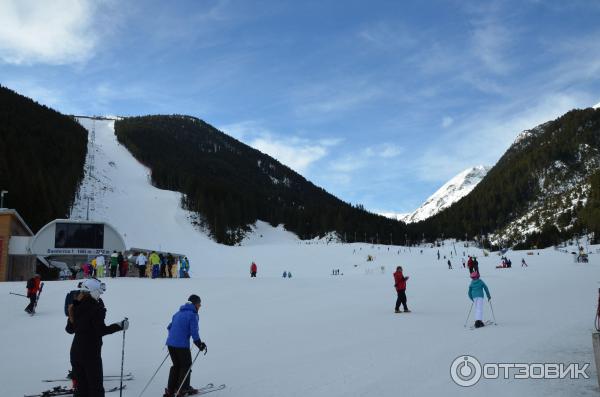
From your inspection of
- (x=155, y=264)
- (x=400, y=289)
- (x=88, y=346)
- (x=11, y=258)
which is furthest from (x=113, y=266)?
(x=88, y=346)

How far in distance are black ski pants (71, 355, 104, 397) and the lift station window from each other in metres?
27.3

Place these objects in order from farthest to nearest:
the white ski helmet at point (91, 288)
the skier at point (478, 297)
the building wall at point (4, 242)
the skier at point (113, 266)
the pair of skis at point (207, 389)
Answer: the building wall at point (4, 242)
the skier at point (113, 266)
the skier at point (478, 297)
the pair of skis at point (207, 389)
the white ski helmet at point (91, 288)

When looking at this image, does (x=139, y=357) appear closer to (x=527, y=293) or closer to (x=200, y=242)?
(x=527, y=293)

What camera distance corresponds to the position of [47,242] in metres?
30.0

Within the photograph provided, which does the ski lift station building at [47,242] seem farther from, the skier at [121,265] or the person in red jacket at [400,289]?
the person in red jacket at [400,289]

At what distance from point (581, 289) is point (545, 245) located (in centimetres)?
13063

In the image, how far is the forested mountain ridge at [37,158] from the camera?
5912cm

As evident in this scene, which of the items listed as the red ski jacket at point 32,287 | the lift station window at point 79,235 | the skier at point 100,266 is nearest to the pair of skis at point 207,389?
the red ski jacket at point 32,287

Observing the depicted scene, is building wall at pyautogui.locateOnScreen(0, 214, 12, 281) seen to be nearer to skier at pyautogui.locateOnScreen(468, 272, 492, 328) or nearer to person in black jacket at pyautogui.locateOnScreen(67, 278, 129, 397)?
skier at pyautogui.locateOnScreen(468, 272, 492, 328)

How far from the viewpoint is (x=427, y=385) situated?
6824mm

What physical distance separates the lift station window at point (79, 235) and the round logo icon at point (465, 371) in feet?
90.8

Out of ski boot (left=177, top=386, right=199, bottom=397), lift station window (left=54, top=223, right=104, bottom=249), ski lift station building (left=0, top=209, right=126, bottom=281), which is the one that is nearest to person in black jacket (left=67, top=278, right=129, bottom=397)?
ski boot (left=177, top=386, right=199, bottom=397)

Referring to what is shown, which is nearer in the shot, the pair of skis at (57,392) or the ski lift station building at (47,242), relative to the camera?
the pair of skis at (57,392)

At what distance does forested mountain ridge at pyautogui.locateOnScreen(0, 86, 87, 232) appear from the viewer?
194 feet
